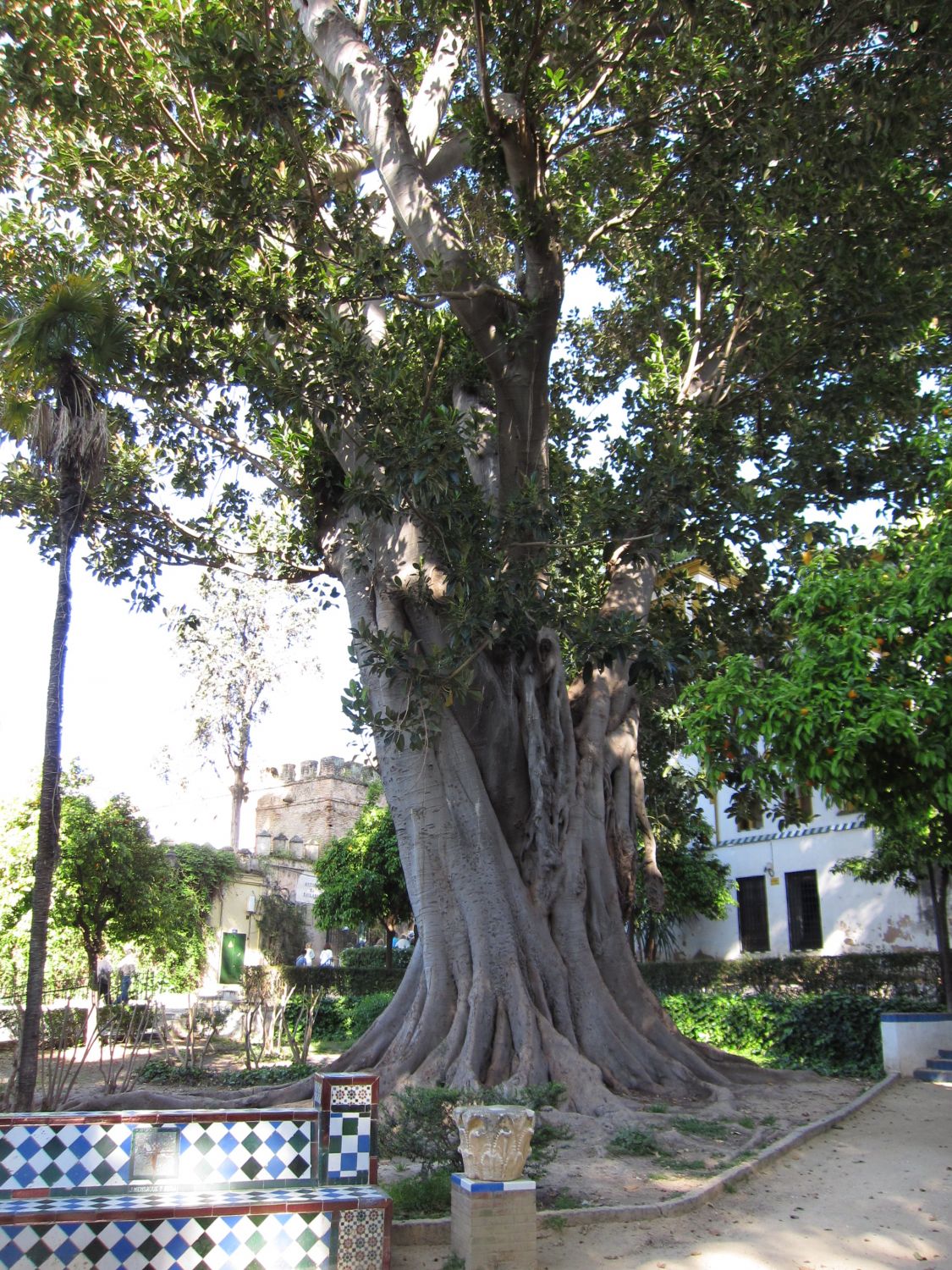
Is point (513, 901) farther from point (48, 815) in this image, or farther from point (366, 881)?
point (366, 881)

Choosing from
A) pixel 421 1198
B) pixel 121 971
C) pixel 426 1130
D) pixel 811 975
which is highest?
pixel 426 1130

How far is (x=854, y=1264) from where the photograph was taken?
206 inches

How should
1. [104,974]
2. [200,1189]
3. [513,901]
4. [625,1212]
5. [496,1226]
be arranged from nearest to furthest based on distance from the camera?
[200,1189] → [496,1226] → [625,1212] → [513,901] → [104,974]

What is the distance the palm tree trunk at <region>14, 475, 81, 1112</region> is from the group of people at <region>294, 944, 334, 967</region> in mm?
16934

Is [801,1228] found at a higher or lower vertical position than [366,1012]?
higher

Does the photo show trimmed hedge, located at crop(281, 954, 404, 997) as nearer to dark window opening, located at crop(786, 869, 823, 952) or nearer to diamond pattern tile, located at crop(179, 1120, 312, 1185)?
dark window opening, located at crop(786, 869, 823, 952)

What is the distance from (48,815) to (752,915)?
67.7 ft

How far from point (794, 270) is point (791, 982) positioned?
1237cm

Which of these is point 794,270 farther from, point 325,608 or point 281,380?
point 325,608

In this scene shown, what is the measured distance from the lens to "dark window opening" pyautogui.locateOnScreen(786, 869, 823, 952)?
76.7 feet

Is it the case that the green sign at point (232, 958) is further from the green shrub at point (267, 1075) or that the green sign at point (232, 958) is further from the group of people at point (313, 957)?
the green shrub at point (267, 1075)

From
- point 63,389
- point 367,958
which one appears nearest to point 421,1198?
point 63,389

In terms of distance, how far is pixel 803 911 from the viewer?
78.0ft

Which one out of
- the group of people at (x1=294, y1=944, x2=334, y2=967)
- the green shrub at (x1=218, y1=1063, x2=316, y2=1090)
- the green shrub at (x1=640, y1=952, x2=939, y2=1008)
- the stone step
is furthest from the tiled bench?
the group of people at (x1=294, y1=944, x2=334, y2=967)
